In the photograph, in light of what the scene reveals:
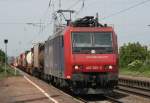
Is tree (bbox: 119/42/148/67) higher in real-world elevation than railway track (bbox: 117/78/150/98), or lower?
higher

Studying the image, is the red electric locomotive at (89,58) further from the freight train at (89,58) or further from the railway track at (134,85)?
the railway track at (134,85)

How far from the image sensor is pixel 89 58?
20.9 m

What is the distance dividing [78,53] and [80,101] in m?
2.21

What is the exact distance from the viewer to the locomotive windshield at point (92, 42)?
21188 mm

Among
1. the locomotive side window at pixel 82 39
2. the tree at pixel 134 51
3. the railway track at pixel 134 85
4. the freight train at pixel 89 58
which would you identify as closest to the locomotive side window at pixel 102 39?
the freight train at pixel 89 58

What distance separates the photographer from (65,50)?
2133 centimetres

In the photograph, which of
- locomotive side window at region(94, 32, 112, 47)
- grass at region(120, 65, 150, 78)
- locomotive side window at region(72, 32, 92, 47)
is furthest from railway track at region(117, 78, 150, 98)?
grass at region(120, 65, 150, 78)

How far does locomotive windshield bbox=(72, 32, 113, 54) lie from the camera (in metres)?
21.2

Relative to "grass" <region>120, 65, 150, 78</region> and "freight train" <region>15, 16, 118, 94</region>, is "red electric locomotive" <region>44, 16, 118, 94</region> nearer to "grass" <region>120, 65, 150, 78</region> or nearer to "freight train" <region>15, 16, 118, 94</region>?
"freight train" <region>15, 16, 118, 94</region>

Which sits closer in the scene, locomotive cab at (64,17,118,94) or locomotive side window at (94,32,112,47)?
locomotive cab at (64,17,118,94)

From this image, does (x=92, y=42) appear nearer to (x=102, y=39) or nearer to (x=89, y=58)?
(x=102, y=39)

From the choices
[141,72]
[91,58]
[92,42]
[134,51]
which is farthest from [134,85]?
[134,51]

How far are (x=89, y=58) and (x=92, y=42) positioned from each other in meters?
0.84

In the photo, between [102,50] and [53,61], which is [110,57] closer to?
[102,50]
